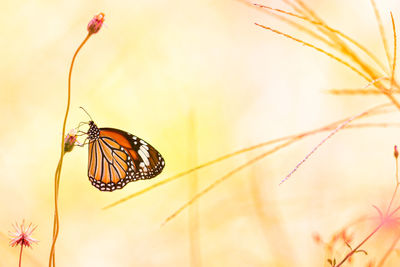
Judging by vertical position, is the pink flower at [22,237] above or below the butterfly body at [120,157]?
below

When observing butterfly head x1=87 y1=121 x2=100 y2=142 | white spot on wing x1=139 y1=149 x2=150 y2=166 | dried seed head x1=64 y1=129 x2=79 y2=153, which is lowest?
dried seed head x1=64 y1=129 x2=79 y2=153

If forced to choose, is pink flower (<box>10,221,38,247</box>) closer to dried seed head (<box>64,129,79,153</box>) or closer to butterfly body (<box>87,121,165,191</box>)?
dried seed head (<box>64,129,79,153</box>)

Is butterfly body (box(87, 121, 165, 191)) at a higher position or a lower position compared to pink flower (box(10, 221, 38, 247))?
higher

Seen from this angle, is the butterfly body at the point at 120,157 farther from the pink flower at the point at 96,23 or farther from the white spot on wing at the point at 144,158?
the pink flower at the point at 96,23

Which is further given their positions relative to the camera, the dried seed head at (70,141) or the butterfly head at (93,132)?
the butterfly head at (93,132)

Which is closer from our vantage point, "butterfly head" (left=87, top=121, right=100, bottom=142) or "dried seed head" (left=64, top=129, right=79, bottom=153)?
"dried seed head" (left=64, top=129, right=79, bottom=153)

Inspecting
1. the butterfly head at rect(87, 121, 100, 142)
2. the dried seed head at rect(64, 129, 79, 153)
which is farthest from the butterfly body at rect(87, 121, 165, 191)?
the dried seed head at rect(64, 129, 79, 153)

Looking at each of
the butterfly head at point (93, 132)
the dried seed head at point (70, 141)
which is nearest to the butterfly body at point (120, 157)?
the butterfly head at point (93, 132)
